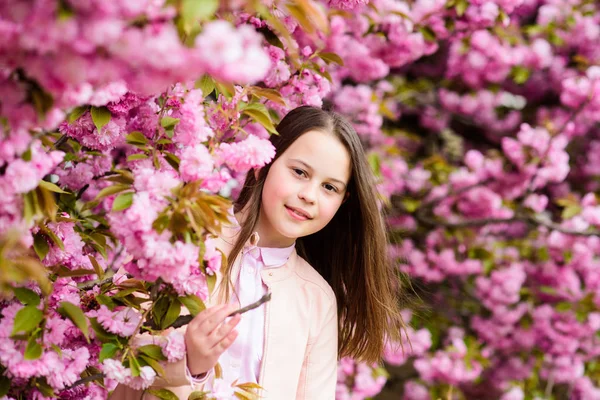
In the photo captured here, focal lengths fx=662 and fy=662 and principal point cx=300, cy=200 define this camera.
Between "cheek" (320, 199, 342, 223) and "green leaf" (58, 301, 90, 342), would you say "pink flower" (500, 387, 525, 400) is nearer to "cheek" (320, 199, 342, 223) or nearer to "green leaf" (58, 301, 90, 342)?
"cheek" (320, 199, 342, 223)

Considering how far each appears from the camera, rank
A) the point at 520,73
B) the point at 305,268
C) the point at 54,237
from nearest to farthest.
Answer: the point at 54,237
the point at 305,268
the point at 520,73

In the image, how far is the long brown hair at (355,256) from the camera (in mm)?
2033

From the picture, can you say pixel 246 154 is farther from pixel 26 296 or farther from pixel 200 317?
pixel 26 296

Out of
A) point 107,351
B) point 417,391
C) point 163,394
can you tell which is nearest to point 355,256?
point 163,394

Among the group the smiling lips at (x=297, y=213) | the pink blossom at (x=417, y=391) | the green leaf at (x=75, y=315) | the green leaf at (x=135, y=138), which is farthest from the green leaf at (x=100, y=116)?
the pink blossom at (x=417, y=391)

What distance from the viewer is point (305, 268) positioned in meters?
2.09

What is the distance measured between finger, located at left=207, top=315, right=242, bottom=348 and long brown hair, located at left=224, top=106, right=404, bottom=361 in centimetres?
61

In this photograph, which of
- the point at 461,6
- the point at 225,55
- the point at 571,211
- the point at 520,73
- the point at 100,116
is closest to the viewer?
the point at 225,55

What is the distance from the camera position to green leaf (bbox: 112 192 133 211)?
1249 millimetres

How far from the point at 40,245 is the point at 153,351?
14.4 inches

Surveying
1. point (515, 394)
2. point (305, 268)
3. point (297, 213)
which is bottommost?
point (515, 394)

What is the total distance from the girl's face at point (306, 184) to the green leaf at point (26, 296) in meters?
0.72

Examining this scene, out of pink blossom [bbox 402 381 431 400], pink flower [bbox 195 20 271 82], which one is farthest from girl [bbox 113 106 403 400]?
pink blossom [bbox 402 381 431 400]

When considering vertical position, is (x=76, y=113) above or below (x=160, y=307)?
above
